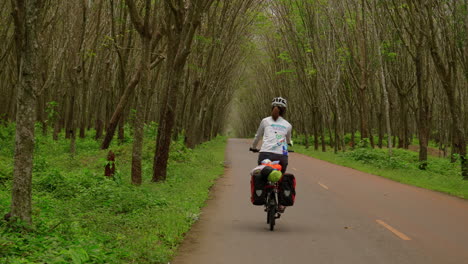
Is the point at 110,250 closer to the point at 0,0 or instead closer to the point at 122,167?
the point at 122,167

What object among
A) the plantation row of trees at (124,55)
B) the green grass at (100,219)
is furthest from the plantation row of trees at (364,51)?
the green grass at (100,219)

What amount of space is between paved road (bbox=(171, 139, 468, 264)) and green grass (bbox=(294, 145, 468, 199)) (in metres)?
2.26

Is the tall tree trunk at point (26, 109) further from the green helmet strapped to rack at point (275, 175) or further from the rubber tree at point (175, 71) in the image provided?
the rubber tree at point (175, 71)

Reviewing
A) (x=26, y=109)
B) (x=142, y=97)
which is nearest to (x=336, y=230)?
(x=26, y=109)

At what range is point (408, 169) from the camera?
894 inches

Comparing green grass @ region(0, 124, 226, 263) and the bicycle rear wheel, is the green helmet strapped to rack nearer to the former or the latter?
the bicycle rear wheel

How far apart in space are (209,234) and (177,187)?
564cm

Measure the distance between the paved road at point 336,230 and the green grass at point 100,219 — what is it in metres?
0.43

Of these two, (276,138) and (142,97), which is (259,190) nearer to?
(276,138)

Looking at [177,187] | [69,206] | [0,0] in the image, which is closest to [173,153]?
[177,187]

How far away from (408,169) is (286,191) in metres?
15.6

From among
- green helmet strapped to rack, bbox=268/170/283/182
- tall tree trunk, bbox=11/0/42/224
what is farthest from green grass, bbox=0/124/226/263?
green helmet strapped to rack, bbox=268/170/283/182

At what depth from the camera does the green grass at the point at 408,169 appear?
16281 mm

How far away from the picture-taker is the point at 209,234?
8.09 meters
